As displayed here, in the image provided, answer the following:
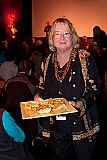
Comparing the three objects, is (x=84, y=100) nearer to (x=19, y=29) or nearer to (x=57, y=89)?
(x=57, y=89)

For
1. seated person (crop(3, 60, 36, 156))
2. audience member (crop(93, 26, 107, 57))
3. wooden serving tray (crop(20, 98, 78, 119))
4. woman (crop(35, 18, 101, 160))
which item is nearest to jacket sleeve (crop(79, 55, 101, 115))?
woman (crop(35, 18, 101, 160))

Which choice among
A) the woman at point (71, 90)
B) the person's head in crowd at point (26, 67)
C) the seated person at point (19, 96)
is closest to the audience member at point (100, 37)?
the person's head in crowd at point (26, 67)

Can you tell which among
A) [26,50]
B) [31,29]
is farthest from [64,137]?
[31,29]

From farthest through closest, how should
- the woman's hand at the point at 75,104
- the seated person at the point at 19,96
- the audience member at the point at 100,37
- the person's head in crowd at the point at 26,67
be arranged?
the audience member at the point at 100,37
the person's head in crowd at the point at 26,67
the seated person at the point at 19,96
the woman's hand at the point at 75,104

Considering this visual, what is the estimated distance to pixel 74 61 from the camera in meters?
Answer: 1.99

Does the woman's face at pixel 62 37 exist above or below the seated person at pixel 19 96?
above

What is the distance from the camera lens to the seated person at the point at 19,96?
2705 mm

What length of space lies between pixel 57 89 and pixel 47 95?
106mm

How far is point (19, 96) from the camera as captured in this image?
272cm

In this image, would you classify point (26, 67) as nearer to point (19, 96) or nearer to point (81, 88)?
point (19, 96)

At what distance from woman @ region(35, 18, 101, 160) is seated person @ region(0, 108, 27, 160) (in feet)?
1.04

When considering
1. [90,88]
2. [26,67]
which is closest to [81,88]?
[90,88]

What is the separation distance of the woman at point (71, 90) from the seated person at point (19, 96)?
708 millimetres

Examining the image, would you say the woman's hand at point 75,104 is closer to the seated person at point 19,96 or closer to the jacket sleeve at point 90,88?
the jacket sleeve at point 90,88
